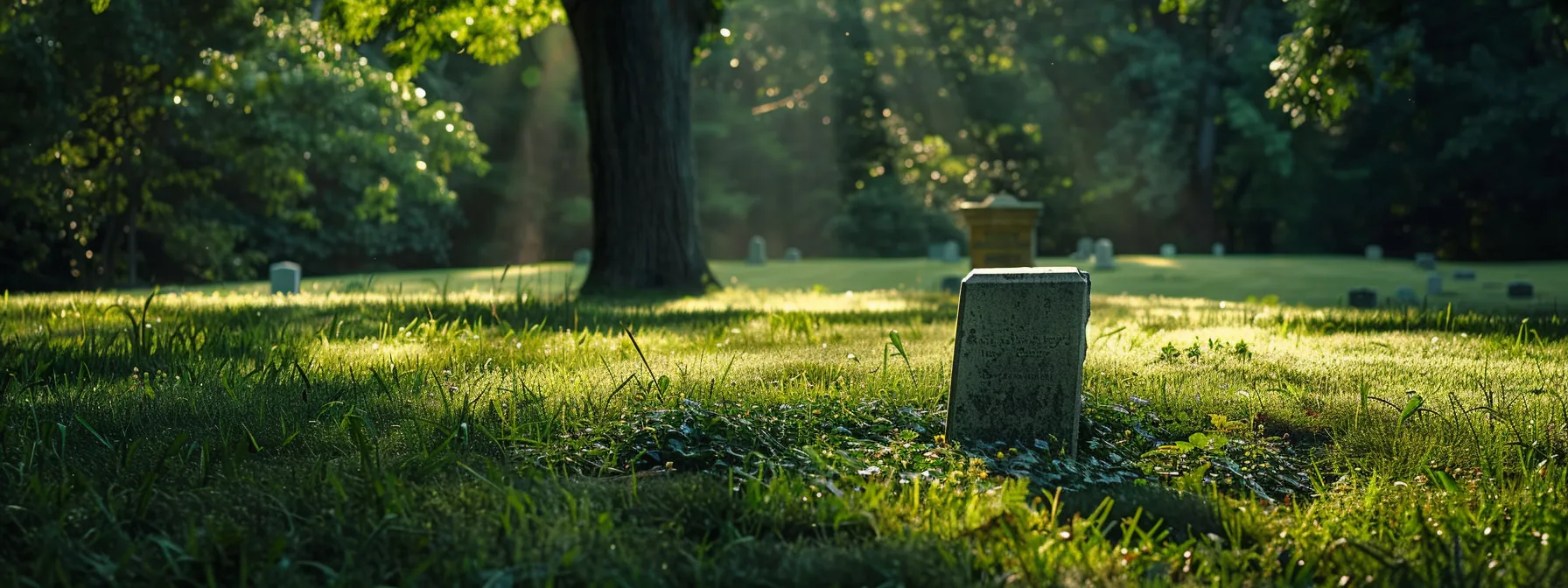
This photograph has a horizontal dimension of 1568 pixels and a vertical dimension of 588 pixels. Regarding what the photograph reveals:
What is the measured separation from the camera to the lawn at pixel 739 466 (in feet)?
10.2

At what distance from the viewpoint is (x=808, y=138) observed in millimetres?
49625

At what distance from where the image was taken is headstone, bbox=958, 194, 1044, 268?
16.5 m

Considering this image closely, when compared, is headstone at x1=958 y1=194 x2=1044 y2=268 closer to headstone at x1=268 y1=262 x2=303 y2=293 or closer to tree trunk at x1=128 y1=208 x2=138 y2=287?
headstone at x1=268 y1=262 x2=303 y2=293

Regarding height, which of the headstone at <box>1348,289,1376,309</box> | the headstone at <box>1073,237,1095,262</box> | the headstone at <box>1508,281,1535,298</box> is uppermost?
the headstone at <box>1073,237,1095,262</box>

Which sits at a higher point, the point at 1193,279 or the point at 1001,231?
the point at 1001,231

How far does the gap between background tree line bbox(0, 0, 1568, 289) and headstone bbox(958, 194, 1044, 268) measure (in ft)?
11.9

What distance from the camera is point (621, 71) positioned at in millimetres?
13836

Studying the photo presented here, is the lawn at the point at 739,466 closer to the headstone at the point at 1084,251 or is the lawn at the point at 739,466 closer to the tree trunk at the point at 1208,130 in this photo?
the headstone at the point at 1084,251

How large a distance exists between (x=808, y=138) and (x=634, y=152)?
119 ft

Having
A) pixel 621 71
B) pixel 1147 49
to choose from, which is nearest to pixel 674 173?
pixel 621 71

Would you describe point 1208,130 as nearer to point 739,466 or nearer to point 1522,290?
point 1522,290

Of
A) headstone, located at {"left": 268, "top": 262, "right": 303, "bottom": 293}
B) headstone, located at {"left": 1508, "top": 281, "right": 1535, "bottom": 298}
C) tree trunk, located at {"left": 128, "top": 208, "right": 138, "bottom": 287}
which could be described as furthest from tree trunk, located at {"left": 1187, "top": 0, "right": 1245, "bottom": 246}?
tree trunk, located at {"left": 128, "top": 208, "right": 138, "bottom": 287}

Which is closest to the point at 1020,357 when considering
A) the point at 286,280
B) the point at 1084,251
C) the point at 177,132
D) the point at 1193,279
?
the point at 286,280

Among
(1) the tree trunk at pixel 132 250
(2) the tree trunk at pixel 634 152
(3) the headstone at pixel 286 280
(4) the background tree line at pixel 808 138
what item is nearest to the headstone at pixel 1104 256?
(4) the background tree line at pixel 808 138
